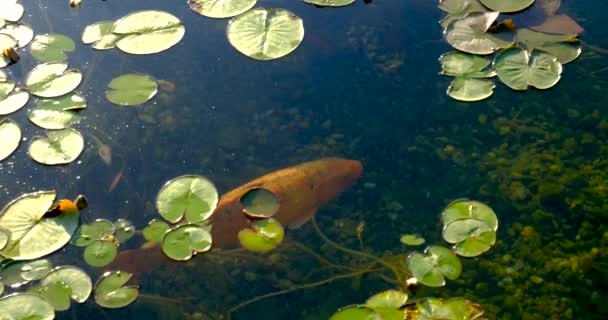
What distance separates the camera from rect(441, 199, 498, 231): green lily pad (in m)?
Answer: 2.63

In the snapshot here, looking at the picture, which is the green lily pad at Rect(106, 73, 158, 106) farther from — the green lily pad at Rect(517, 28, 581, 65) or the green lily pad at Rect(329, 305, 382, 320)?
the green lily pad at Rect(517, 28, 581, 65)

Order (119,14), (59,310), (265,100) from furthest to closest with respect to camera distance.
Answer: (119,14)
(265,100)
(59,310)

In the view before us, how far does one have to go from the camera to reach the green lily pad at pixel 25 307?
237cm

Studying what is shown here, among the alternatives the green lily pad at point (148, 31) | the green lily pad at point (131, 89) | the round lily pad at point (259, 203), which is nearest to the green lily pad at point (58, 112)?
the green lily pad at point (131, 89)

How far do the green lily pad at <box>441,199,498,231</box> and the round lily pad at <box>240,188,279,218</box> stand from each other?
691 millimetres

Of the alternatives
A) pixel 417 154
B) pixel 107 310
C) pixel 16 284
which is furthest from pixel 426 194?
pixel 16 284

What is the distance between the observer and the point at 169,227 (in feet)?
8.64

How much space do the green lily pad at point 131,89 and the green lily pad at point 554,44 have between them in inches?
70.5

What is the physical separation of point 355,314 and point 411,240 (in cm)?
42

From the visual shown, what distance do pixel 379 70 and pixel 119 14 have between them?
1.38 metres

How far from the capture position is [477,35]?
10.7 feet

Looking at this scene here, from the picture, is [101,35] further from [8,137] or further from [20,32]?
[8,137]

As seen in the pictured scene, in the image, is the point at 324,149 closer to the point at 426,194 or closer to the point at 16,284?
the point at 426,194

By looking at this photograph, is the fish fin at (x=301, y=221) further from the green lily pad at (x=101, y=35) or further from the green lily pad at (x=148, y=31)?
the green lily pad at (x=101, y=35)
